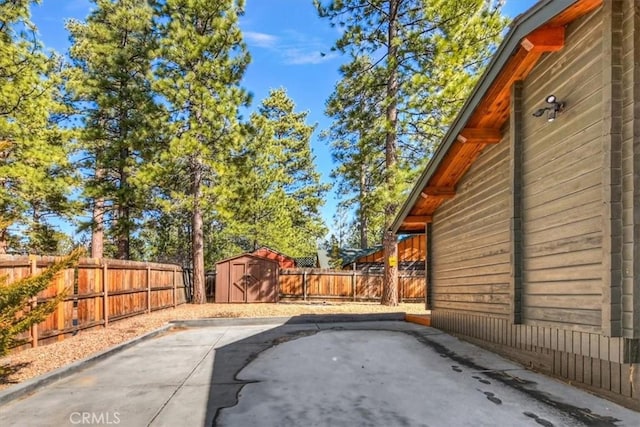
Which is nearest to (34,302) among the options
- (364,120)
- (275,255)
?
(364,120)

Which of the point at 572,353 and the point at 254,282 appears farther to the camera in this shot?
the point at 254,282

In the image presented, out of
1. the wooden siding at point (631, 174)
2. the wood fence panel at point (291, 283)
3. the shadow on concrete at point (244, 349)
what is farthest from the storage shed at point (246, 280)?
the wooden siding at point (631, 174)

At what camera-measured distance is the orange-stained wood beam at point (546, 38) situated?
4.35 meters

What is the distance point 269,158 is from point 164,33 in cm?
668

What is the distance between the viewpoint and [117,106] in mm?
14578

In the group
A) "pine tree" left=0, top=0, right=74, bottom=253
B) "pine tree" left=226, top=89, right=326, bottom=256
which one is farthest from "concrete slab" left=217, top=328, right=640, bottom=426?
"pine tree" left=226, top=89, right=326, bottom=256

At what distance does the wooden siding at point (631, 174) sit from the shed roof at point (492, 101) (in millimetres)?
618

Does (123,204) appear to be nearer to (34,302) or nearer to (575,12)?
(34,302)

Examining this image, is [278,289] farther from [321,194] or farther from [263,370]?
[321,194]

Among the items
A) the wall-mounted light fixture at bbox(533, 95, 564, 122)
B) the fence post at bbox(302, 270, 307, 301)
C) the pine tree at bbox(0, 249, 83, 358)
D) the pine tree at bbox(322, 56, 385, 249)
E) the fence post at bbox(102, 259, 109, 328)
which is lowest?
the fence post at bbox(302, 270, 307, 301)

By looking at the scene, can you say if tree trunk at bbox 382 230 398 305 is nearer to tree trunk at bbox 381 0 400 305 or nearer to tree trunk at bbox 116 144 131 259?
tree trunk at bbox 381 0 400 305

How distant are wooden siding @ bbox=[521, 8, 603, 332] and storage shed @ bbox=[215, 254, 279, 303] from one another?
1188 centimetres

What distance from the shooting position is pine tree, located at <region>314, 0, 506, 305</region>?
39.2ft

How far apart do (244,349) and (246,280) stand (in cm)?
Answer: 908
